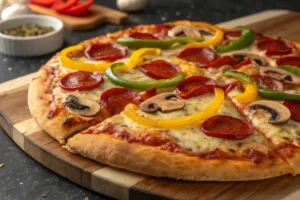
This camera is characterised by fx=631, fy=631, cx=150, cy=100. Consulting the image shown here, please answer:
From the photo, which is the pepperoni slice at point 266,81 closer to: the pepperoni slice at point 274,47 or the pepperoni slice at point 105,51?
the pepperoni slice at point 274,47

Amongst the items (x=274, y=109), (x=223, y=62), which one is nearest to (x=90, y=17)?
(x=223, y=62)

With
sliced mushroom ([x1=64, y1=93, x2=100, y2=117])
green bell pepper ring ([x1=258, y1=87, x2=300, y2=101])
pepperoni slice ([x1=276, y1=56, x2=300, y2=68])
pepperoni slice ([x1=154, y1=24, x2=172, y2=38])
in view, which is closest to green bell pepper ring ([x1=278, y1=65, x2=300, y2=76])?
pepperoni slice ([x1=276, y1=56, x2=300, y2=68])

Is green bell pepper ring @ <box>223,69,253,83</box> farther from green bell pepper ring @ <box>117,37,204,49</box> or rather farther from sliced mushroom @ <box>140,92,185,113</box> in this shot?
green bell pepper ring @ <box>117,37,204,49</box>

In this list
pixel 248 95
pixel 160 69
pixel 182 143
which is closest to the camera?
pixel 182 143

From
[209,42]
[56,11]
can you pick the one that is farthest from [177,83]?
[56,11]

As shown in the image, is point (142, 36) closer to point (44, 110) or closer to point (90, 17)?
point (90, 17)
